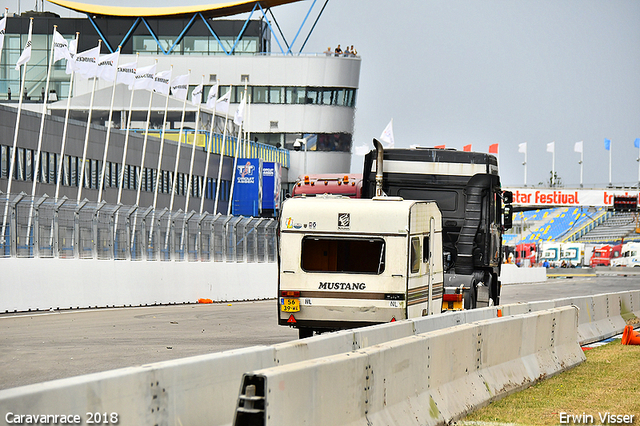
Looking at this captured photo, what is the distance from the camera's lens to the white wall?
79.2 ft

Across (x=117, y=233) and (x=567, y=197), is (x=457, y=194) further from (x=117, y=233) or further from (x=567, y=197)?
(x=567, y=197)

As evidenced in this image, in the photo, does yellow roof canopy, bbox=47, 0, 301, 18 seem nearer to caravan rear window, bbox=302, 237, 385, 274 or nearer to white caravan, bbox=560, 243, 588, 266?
white caravan, bbox=560, 243, 588, 266

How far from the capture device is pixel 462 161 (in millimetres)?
20062

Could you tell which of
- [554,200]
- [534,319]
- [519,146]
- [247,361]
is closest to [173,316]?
[534,319]

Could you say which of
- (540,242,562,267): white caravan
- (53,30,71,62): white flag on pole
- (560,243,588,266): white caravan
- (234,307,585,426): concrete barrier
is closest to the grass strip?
(234,307,585,426): concrete barrier

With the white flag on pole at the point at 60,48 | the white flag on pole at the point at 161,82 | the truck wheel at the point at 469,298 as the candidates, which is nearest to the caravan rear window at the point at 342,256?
the truck wheel at the point at 469,298

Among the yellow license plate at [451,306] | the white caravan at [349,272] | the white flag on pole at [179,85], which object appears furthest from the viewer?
the white flag on pole at [179,85]

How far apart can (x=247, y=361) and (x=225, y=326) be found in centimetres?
1369

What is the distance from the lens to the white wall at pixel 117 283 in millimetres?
24125

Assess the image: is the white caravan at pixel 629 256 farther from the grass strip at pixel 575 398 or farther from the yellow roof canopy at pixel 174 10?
the grass strip at pixel 575 398

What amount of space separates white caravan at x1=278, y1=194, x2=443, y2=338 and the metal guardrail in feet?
36.6

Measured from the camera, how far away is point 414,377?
8.76 meters

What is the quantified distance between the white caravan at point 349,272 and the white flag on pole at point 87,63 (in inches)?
1214

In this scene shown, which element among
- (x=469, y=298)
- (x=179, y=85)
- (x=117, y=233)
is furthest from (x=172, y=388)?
(x=179, y=85)
